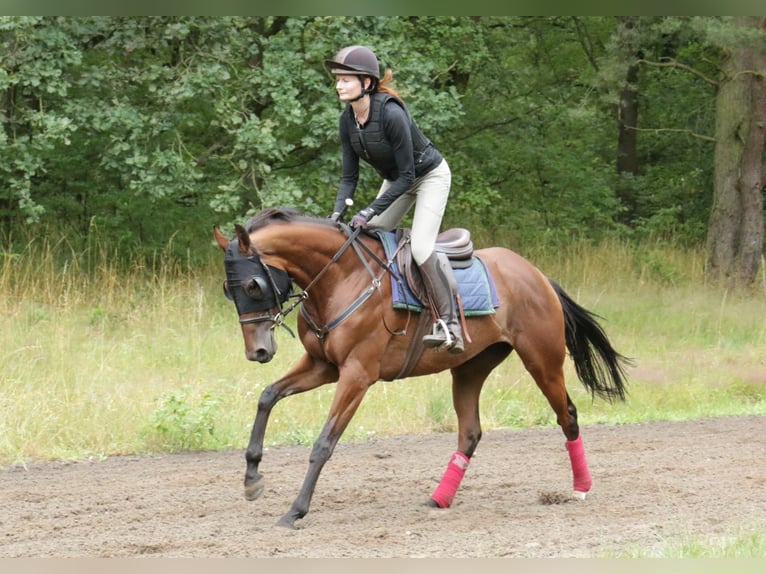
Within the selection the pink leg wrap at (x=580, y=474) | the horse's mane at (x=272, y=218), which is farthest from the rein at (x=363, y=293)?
the pink leg wrap at (x=580, y=474)

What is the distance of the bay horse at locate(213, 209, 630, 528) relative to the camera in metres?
6.57

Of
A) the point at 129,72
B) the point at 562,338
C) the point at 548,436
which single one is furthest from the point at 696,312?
the point at 129,72

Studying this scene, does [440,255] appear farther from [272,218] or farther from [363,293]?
[272,218]

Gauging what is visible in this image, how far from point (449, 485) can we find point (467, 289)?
1378mm

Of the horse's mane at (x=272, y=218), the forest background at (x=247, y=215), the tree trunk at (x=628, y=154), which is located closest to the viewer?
the horse's mane at (x=272, y=218)

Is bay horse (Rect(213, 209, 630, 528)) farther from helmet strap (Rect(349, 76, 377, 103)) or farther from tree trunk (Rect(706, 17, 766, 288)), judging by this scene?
tree trunk (Rect(706, 17, 766, 288))

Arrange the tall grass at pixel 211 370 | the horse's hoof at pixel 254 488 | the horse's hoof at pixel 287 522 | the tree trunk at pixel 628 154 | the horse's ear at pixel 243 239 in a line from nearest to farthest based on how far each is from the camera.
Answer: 1. the horse's ear at pixel 243 239
2. the horse's hoof at pixel 287 522
3. the horse's hoof at pixel 254 488
4. the tall grass at pixel 211 370
5. the tree trunk at pixel 628 154

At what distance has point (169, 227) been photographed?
17734mm

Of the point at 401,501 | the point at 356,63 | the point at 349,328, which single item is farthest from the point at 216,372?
the point at 356,63

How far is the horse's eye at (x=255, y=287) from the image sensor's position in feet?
21.2

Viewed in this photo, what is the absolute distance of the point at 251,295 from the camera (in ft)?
21.3

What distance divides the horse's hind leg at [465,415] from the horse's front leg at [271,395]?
1.11 metres

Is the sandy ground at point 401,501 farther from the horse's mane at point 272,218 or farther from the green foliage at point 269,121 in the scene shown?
the green foliage at point 269,121

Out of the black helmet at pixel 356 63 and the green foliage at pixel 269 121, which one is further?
the green foliage at pixel 269 121
